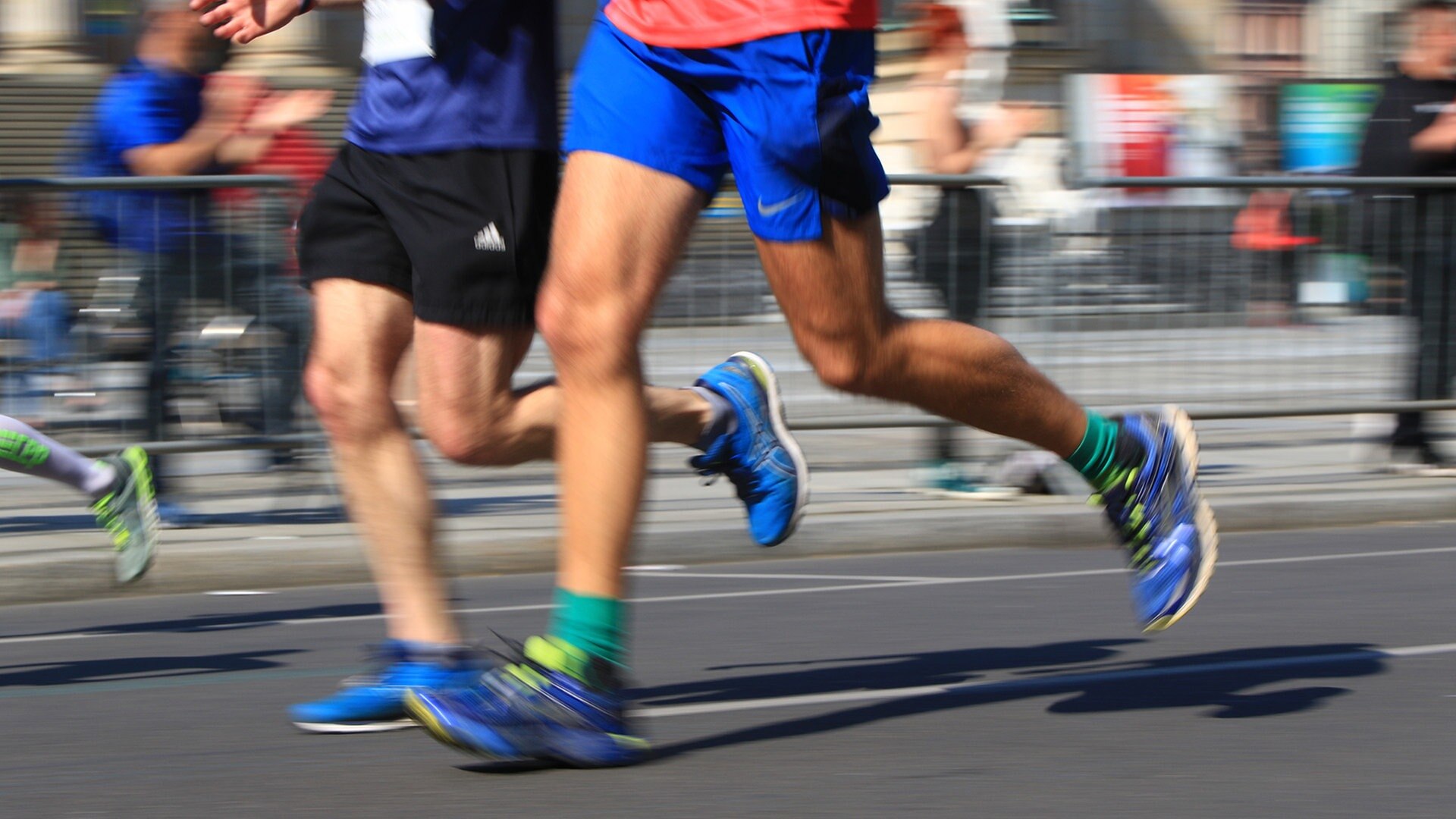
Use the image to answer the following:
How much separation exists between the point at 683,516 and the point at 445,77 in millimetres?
3709

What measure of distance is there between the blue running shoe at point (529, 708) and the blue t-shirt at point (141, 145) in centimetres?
438

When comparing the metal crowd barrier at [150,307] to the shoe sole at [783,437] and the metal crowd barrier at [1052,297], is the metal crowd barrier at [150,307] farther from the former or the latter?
the shoe sole at [783,437]

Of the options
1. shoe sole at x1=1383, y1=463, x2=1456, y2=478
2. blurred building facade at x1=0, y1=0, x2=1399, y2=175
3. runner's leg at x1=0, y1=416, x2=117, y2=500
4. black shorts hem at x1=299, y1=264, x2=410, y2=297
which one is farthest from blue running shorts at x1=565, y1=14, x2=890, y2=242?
blurred building facade at x1=0, y1=0, x2=1399, y2=175

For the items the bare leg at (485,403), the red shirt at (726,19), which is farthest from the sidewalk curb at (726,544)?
the red shirt at (726,19)

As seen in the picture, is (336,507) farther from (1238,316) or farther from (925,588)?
(1238,316)

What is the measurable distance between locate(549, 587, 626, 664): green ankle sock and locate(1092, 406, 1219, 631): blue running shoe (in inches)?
43.6

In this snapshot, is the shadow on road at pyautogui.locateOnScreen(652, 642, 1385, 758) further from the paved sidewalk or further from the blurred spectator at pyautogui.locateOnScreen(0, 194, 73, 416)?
the blurred spectator at pyautogui.locateOnScreen(0, 194, 73, 416)

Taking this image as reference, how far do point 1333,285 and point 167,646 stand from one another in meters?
5.34

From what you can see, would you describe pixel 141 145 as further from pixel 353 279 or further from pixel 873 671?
pixel 873 671

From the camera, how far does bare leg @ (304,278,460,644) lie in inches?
155

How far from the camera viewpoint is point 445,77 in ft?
13.1

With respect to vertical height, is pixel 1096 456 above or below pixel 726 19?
below

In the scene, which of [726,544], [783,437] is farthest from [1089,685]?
[726,544]

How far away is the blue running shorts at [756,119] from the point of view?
3529 millimetres
